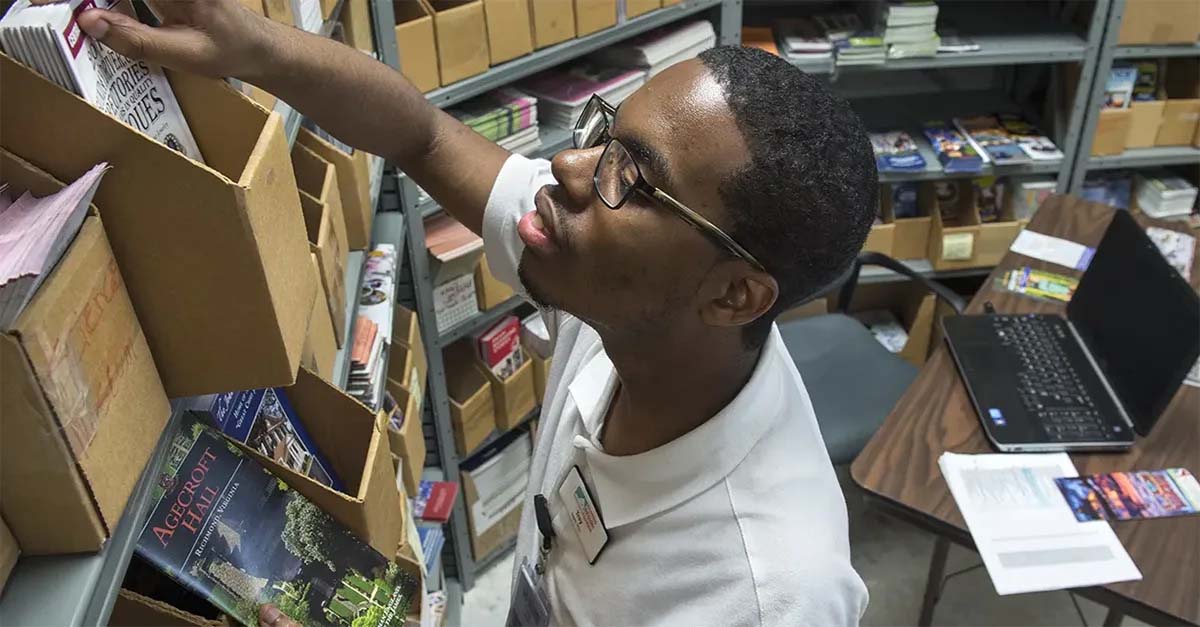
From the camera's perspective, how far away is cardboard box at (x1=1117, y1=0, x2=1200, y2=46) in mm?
2654

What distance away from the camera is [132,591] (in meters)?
0.87

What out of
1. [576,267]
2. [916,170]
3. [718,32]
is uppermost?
[576,267]

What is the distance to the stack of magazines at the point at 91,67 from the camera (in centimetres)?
64

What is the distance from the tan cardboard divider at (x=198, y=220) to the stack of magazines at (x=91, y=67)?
0.05 ft

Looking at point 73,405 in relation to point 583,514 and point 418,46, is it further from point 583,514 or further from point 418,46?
point 418,46

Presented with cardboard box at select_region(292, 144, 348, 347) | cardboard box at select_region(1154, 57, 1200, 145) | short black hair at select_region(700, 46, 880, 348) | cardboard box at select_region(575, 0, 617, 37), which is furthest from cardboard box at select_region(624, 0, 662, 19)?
cardboard box at select_region(1154, 57, 1200, 145)

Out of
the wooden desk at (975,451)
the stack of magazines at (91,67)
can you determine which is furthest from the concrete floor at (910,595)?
the stack of magazines at (91,67)

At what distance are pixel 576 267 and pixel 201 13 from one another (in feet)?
1.51

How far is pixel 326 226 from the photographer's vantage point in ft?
4.06

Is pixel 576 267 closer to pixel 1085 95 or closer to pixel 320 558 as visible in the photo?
pixel 320 558

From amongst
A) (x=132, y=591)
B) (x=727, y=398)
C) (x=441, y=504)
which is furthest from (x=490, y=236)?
(x=441, y=504)

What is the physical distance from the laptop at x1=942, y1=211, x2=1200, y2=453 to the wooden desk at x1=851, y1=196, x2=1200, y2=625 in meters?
0.04

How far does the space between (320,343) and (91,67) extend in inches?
22.2

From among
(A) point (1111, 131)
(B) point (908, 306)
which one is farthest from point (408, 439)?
(A) point (1111, 131)
